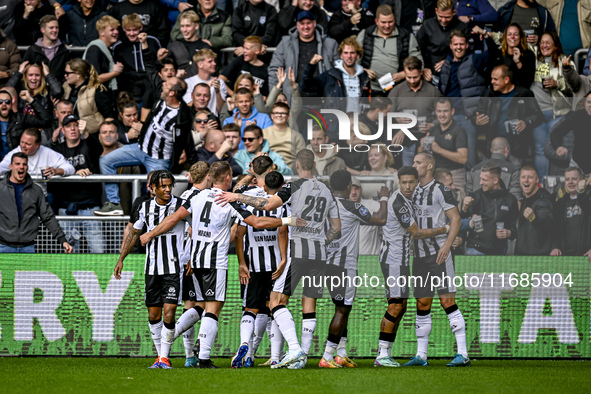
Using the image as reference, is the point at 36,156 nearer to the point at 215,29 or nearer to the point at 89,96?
the point at 89,96

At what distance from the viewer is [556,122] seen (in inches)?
394

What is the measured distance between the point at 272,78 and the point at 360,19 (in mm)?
1785

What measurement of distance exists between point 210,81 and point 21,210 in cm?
365

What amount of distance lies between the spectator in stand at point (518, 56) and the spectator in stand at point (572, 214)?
2550 mm

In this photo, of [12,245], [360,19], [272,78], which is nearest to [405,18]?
[360,19]

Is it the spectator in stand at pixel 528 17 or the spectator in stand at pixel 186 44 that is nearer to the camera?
the spectator in stand at pixel 528 17

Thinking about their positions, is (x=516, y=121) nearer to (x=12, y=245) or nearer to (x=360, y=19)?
(x=360, y=19)

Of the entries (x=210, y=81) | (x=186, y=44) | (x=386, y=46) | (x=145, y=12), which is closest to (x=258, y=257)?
(x=210, y=81)

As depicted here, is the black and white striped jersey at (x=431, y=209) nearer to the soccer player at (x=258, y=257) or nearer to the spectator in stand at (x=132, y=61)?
the soccer player at (x=258, y=257)

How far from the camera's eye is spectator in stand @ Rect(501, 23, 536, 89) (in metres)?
12.1

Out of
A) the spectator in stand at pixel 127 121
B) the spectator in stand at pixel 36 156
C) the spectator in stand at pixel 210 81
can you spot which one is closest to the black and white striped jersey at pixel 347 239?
the spectator in stand at pixel 36 156

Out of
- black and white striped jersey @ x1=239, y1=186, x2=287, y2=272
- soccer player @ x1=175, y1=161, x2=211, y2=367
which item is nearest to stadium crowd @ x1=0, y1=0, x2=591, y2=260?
black and white striped jersey @ x1=239, y1=186, x2=287, y2=272

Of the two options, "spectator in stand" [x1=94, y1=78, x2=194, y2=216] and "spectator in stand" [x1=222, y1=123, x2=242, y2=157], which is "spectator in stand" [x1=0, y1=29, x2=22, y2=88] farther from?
"spectator in stand" [x1=222, y1=123, x2=242, y2=157]

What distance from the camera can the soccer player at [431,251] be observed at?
9.27m
